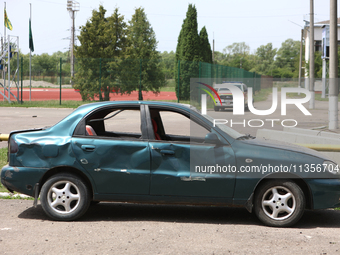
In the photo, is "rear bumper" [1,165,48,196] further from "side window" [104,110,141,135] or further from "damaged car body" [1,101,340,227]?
"side window" [104,110,141,135]

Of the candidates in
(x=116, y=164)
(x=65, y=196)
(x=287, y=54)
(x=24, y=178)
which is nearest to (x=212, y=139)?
(x=116, y=164)

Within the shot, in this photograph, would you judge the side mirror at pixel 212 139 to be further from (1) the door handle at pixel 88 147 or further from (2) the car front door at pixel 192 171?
(1) the door handle at pixel 88 147

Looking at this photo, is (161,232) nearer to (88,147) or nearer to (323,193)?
(88,147)

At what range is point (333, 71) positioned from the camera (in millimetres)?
15570

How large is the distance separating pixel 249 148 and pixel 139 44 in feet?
159

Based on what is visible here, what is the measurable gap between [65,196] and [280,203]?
265 centimetres

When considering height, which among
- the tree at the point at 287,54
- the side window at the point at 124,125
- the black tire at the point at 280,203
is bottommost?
the black tire at the point at 280,203

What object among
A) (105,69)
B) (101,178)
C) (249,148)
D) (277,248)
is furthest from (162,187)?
(105,69)

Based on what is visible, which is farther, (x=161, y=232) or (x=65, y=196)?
(x=65, y=196)

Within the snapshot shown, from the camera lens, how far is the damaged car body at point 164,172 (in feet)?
18.5

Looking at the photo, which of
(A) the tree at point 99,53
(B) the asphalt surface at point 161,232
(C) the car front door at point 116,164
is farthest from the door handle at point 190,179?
(A) the tree at point 99,53

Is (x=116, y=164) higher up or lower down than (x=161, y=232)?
higher up

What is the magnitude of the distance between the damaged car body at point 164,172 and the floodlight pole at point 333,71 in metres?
9.83

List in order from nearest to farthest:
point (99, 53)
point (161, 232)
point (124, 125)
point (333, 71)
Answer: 1. point (161, 232)
2. point (333, 71)
3. point (124, 125)
4. point (99, 53)
